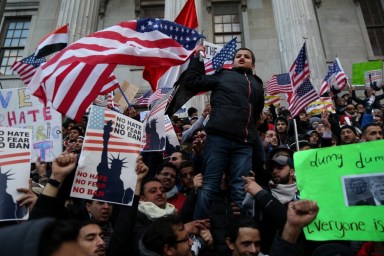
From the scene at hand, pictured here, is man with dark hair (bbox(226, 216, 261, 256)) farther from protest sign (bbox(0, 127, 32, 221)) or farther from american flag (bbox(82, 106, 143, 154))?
protest sign (bbox(0, 127, 32, 221))

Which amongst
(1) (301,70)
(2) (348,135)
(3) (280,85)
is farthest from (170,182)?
(3) (280,85)

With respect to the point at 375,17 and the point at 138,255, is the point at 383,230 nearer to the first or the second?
the point at 138,255

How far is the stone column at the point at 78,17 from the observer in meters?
13.5

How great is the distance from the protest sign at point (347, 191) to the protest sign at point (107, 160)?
190 centimetres

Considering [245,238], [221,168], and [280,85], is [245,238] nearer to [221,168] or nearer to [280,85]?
[221,168]

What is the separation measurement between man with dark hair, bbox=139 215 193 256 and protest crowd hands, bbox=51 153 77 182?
919mm

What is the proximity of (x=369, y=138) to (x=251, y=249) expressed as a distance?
8.96 feet

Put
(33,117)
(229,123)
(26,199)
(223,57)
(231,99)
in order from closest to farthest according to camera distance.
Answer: (26,199) < (229,123) < (231,99) < (33,117) < (223,57)

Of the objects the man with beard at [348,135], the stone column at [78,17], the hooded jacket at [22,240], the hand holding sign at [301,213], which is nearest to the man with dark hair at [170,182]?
the hand holding sign at [301,213]

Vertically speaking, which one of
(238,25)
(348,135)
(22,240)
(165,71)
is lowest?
(22,240)

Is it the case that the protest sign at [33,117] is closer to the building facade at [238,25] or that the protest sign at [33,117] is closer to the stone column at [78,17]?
the stone column at [78,17]

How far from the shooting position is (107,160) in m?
3.67

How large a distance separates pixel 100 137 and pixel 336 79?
28.0 ft

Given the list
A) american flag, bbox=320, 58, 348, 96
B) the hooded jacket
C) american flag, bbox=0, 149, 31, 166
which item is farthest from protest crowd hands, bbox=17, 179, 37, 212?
american flag, bbox=320, 58, 348, 96
